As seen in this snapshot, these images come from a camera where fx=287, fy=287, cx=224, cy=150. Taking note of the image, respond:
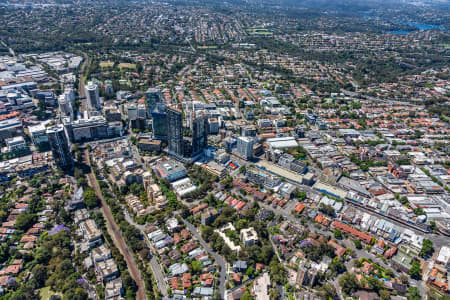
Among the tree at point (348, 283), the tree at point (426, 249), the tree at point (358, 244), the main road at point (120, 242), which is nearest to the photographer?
the tree at point (348, 283)

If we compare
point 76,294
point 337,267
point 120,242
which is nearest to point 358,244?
point 337,267

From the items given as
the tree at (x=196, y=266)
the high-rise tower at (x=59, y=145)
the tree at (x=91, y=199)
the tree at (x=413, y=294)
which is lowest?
the tree at (x=413, y=294)

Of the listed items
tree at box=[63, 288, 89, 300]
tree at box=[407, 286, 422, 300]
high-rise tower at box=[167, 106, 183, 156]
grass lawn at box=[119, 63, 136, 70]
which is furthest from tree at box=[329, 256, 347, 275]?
grass lawn at box=[119, 63, 136, 70]

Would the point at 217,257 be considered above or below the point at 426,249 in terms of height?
below

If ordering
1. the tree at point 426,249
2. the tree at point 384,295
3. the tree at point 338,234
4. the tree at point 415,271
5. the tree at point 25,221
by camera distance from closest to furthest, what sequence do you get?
the tree at point 384,295
the tree at point 415,271
the tree at point 426,249
the tree at point 338,234
the tree at point 25,221

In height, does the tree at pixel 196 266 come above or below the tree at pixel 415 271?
above

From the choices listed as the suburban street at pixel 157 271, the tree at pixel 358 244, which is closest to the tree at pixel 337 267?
the tree at pixel 358 244

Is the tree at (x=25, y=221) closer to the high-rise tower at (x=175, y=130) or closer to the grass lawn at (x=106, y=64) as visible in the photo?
the high-rise tower at (x=175, y=130)

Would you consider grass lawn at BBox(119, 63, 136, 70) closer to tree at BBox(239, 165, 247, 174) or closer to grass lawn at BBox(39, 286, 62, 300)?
tree at BBox(239, 165, 247, 174)

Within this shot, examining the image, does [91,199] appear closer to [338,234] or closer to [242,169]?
[242,169]
